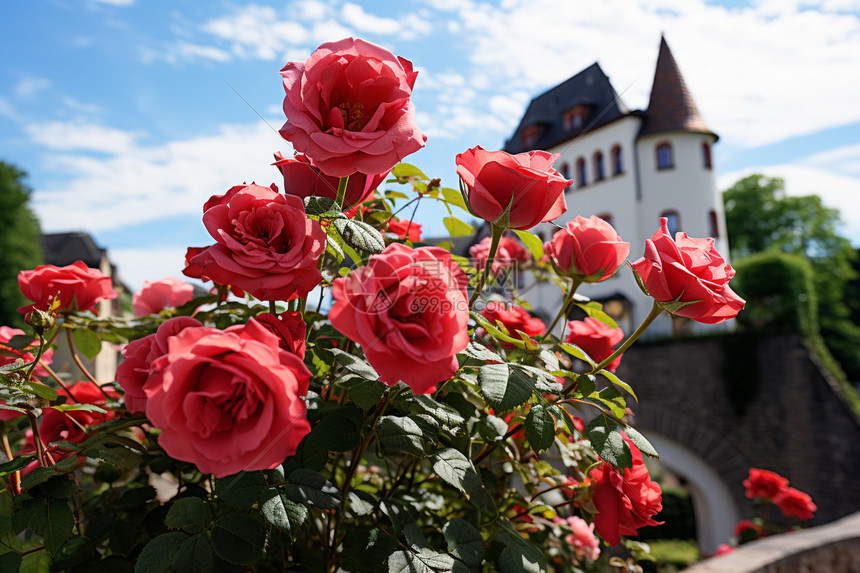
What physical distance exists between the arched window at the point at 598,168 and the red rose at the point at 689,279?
60.9 feet

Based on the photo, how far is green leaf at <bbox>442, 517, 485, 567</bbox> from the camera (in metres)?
0.81

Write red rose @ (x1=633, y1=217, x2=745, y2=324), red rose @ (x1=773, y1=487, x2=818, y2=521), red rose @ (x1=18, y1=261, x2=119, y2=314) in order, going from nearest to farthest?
red rose @ (x1=633, y1=217, x2=745, y2=324), red rose @ (x1=18, y1=261, x2=119, y2=314), red rose @ (x1=773, y1=487, x2=818, y2=521)

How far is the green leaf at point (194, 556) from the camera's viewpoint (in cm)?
72

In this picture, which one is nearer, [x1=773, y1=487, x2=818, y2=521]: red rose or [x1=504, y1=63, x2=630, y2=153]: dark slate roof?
[x1=773, y1=487, x2=818, y2=521]: red rose

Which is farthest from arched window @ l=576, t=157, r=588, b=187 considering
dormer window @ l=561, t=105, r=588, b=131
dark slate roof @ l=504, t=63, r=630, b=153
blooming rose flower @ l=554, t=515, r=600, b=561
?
blooming rose flower @ l=554, t=515, r=600, b=561

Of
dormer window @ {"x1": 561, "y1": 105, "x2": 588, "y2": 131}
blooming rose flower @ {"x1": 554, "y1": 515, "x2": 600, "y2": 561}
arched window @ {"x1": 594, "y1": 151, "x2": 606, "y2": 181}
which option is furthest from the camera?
dormer window @ {"x1": 561, "y1": 105, "x2": 588, "y2": 131}

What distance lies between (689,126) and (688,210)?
8.67 ft

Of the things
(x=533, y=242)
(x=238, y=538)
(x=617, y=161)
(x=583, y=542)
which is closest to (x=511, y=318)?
(x=533, y=242)

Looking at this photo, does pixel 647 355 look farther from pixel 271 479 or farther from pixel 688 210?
pixel 271 479

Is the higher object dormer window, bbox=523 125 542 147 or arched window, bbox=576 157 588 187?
dormer window, bbox=523 125 542 147

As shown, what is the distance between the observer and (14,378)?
3.08ft

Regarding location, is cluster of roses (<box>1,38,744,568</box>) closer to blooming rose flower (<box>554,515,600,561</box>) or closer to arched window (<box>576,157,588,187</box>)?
blooming rose flower (<box>554,515,600,561</box>)

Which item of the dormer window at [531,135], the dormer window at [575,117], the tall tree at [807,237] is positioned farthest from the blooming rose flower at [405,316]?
the tall tree at [807,237]

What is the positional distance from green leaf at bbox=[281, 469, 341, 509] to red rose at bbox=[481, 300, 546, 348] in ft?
1.60
